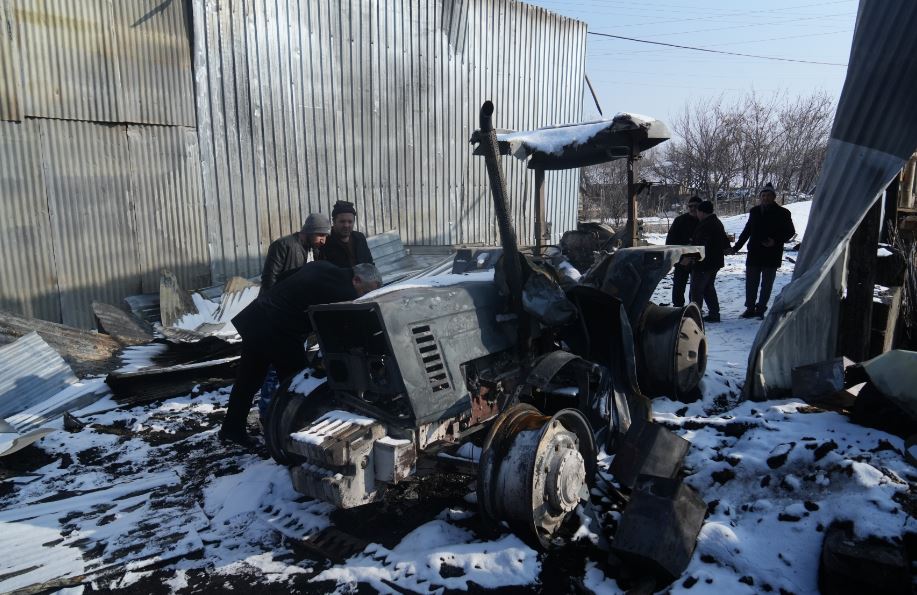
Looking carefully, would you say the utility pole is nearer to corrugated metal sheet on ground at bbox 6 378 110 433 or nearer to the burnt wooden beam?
the burnt wooden beam

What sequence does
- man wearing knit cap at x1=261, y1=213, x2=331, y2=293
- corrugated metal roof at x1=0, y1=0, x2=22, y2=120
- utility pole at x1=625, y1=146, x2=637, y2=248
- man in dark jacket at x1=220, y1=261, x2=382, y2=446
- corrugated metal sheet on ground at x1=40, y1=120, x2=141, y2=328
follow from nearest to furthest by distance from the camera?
man in dark jacket at x1=220, y1=261, x2=382, y2=446
man wearing knit cap at x1=261, y1=213, x2=331, y2=293
utility pole at x1=625, y1=146, x2=637, y2=248
corrugated metal roof at x1=0, y1=0, x2=22, y2=120
corrugated metal sheet on ground at x1=40, y1=120, x2=141, y2=328

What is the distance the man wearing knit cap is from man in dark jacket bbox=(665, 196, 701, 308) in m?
4.63

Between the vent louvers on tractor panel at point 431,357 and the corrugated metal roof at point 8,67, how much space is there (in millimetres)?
6259

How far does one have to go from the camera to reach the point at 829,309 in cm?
463

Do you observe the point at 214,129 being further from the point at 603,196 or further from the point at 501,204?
the point at 603,196

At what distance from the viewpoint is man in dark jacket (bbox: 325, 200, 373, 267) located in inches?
188

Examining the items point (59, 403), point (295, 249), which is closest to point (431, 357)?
point (295, 249)

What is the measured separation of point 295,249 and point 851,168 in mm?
4343

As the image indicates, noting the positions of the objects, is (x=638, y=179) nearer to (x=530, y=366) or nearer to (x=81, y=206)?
(x=530, y=366)

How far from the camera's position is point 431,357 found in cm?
290

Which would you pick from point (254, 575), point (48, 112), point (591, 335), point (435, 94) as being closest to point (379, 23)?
point (435, 94)

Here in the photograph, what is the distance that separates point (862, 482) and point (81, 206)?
312 inches

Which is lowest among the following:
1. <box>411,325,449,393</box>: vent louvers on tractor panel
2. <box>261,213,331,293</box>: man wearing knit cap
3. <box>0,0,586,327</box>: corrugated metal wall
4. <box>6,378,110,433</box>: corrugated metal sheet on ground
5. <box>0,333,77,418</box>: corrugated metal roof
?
<box>6,378,110,433</box>: corrugated metal sheet on ground

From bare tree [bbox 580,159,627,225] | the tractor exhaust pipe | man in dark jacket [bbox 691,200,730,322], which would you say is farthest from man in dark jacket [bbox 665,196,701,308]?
bare tree [bbox 580,159,627,225]
